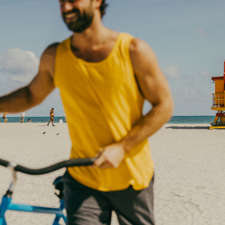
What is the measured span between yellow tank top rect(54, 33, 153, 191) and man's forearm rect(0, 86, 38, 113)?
0.24 metres

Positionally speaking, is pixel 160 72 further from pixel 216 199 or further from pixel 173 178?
pixel 173 178

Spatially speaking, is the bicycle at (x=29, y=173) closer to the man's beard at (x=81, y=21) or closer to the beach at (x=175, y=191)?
the man's beard at (x=81, y=21)

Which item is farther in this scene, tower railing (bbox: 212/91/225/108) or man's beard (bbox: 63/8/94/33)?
tower railing (bbox: 212/91/225/108)

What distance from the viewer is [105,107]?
175 cm

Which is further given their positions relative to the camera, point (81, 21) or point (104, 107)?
point (104, 107)

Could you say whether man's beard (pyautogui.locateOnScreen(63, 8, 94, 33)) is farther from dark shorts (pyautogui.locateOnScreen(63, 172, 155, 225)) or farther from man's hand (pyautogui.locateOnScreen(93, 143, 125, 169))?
dark shorts (pyautogui.locateOnScreen(63, 172, 155, 225))

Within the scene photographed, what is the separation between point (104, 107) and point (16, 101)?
0.56 metres

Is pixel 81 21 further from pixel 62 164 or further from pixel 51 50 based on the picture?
pixel 62 164

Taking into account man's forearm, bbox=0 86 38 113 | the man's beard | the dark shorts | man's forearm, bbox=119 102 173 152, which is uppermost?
the man's beard

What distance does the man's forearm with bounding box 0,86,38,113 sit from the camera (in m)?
2.01

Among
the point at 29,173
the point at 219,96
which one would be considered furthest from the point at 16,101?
the point at 219,96

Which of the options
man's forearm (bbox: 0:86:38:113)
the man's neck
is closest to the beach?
man's forearm (bbox: 0:86:38:113)

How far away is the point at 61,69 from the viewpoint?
5.94ft

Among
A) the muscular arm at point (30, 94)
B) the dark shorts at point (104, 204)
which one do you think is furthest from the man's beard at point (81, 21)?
the dark shorts at point (104, 204)
